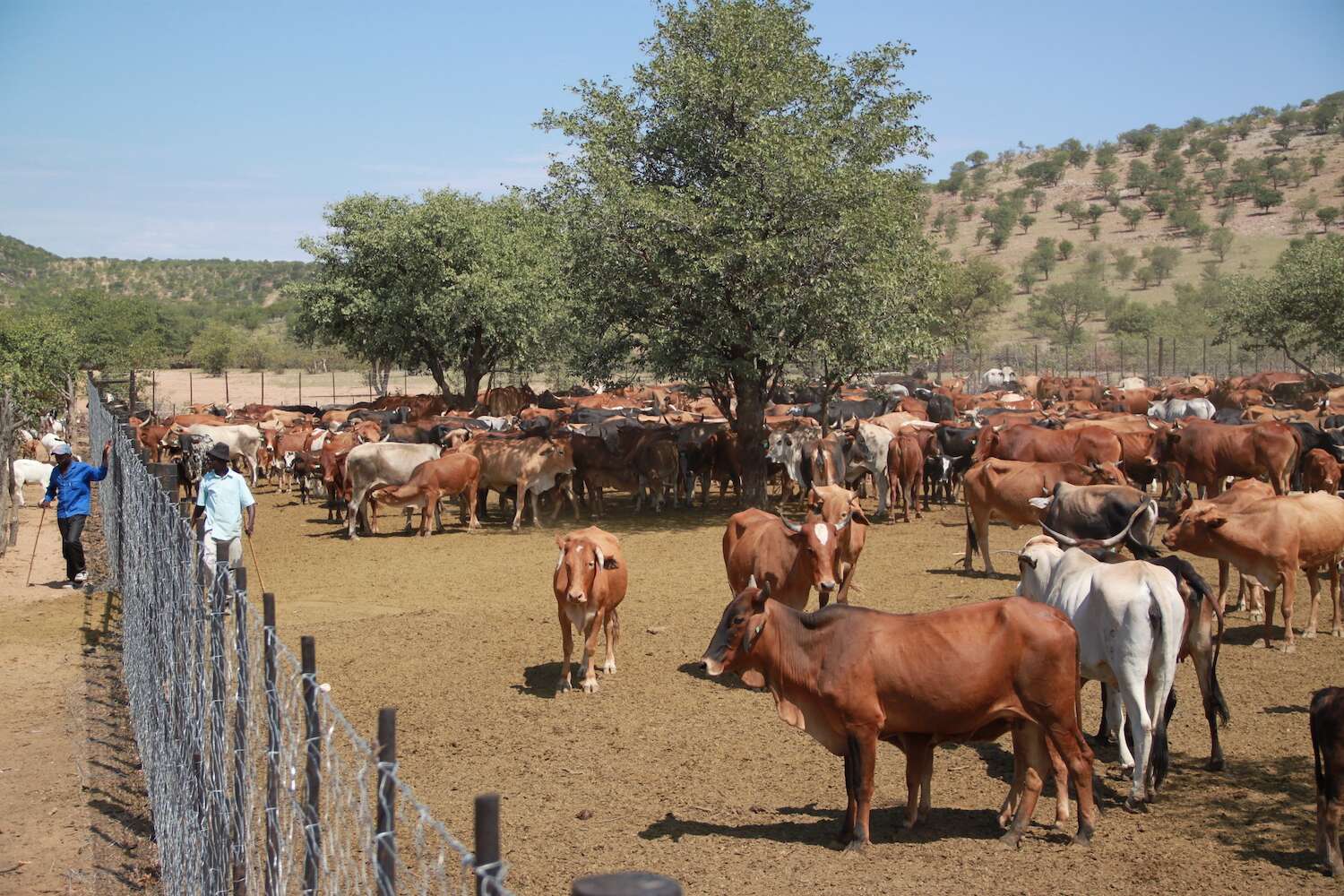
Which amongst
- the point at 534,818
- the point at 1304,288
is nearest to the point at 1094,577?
the point at 534,818

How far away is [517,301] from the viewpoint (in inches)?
1453

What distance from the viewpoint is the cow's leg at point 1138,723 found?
7777 mm

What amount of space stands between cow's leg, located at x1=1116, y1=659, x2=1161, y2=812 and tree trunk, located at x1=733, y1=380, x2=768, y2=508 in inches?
590

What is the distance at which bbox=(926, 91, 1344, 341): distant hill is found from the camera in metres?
93.6

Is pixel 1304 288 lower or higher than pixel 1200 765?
higher

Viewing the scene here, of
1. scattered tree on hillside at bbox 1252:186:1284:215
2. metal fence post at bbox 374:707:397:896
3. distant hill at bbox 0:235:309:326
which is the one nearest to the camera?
metal fence post at bbox 374:707:397:896

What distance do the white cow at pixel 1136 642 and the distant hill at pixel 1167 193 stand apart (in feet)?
257

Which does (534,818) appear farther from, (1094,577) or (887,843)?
(1094,577)

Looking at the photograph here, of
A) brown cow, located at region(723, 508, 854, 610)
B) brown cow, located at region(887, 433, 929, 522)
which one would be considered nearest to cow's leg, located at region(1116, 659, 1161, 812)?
brown cow, located at region(723, 508, 854, 610)

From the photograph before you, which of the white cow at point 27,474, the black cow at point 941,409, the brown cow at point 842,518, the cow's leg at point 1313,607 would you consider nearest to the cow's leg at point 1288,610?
the cow's leg at point 1313,607

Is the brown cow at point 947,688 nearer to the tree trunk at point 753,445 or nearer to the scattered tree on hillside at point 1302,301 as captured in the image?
the tree trunk at point 753,445

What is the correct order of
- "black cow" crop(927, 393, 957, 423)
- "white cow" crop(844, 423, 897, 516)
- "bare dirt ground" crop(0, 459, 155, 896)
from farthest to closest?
"black cow" crop(927, 393, 957, 423), "white cow" crop(844, 423, 897, 516), "bare dirt ground" crop(0, 459, 155, 896)

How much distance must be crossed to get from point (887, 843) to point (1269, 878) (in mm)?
2124

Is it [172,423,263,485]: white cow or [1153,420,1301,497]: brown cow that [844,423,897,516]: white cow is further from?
[172,423,263,485]: white cow
